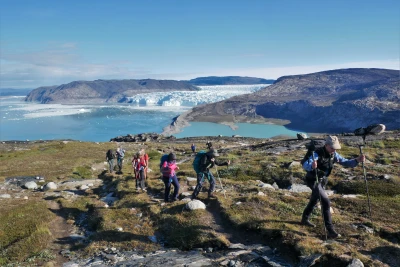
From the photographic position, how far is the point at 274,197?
47.3 ft

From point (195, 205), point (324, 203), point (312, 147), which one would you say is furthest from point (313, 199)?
point (195, 205)

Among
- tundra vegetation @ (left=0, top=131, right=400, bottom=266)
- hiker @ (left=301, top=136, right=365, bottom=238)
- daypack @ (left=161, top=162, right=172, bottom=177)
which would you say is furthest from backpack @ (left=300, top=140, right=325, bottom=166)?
daypack @ (left=161, top=162, right=172, bottom=177)

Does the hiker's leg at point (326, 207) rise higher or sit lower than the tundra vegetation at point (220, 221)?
higher

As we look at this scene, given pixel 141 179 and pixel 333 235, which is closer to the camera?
pixel 333 235

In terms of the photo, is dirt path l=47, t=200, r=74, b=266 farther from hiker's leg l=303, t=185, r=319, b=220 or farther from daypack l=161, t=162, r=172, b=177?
hiker's leg l=303, t=185, r=319, b=220

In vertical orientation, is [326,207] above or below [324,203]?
below

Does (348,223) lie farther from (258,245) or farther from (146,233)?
(146,233)

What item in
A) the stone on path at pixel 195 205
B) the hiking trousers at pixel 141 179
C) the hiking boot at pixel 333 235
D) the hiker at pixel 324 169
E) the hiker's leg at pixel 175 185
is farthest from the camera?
the hiking trousers at pixel 141 179

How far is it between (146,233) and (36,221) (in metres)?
6.36

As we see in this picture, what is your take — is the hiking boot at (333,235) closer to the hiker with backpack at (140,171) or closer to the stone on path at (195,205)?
the stone on path at (195,205)

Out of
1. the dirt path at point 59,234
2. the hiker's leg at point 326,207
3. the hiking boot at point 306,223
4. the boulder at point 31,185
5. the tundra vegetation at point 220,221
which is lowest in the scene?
the boulder at point 31,185

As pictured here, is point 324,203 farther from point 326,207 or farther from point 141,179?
point 141,179

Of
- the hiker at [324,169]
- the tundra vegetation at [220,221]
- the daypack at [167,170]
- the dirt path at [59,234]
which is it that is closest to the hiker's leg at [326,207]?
the hiker at [324,169]

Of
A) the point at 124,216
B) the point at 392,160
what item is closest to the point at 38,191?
the point at 124,216
